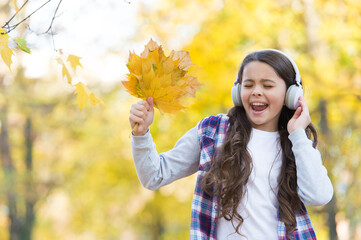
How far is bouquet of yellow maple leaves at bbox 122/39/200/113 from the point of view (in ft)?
5.69

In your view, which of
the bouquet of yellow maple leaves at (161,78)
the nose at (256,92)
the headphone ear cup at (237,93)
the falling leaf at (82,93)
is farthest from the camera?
the falling leaf at (82,93)

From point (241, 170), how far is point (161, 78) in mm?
546

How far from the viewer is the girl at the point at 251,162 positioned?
1.84 metres

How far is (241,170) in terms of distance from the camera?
193 cm

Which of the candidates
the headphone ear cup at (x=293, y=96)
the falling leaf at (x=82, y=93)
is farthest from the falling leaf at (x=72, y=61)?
the headphone ear cup at (x=293, y=96)

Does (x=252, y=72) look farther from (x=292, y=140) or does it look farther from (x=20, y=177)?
(x=20, y=177)

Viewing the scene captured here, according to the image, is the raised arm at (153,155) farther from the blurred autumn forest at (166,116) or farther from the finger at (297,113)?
the blurred autumn forest at (166,116)

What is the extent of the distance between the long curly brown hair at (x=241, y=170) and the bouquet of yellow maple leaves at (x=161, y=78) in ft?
1.04

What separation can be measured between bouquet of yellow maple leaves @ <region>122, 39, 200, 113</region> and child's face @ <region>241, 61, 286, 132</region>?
287 millimetres

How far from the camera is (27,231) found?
11773 millimetres

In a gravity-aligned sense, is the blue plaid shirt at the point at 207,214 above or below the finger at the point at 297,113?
below

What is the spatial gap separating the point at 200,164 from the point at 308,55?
221 inches

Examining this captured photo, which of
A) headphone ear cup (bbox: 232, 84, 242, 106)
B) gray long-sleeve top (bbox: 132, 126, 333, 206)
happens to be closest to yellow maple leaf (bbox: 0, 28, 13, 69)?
gray long-sleeve top (bbox: 132, 126, 333, 206)

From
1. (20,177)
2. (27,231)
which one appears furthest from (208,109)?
(27,231)
